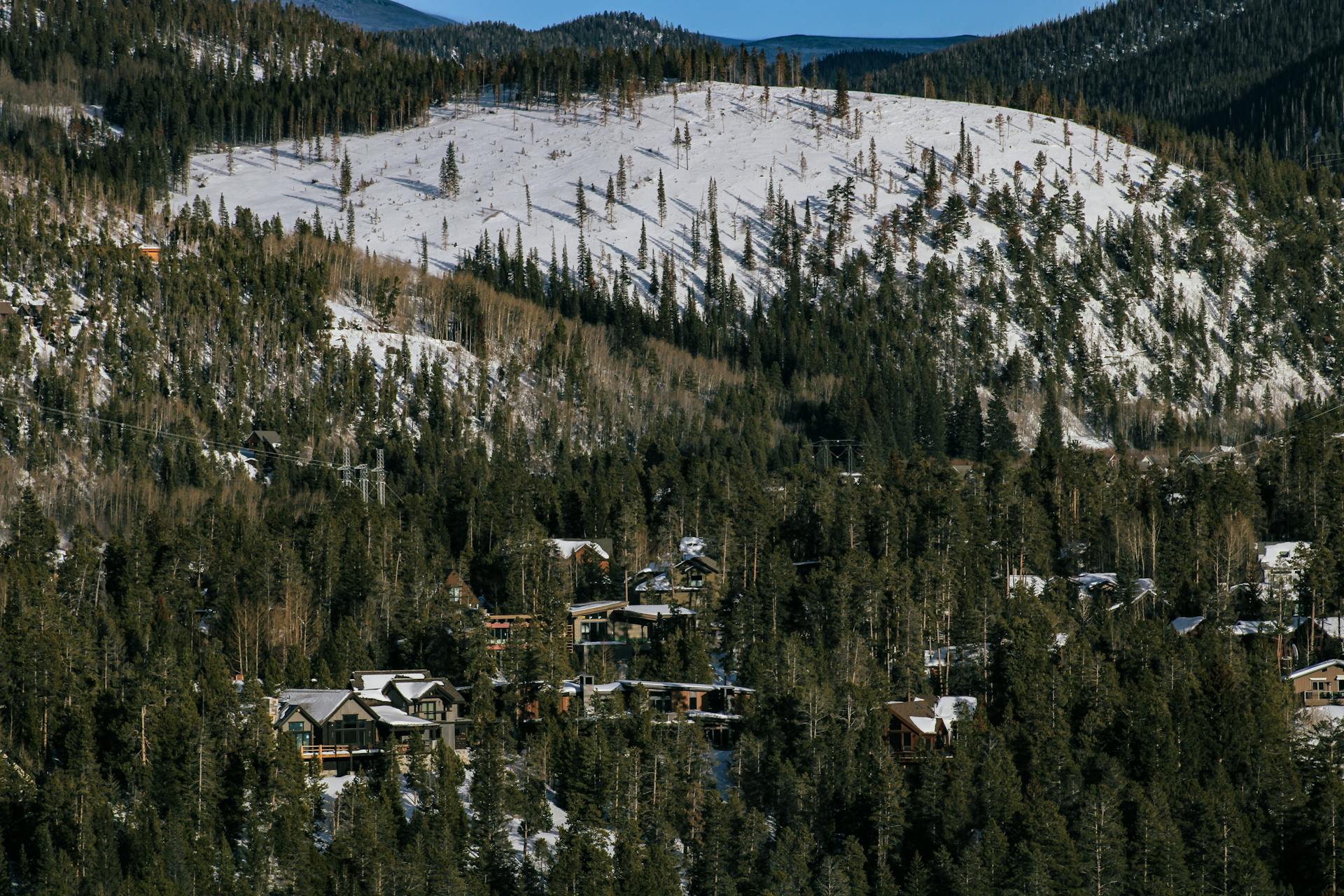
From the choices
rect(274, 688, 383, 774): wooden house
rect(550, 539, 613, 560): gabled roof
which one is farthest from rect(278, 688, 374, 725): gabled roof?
rect(550, 539, 613, 560): gabled roof

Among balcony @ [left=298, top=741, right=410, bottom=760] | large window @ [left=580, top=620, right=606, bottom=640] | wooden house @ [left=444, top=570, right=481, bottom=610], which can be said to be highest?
wooden house @ [left=444, top=570, right=481, bottom=610]

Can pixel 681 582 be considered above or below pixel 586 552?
below

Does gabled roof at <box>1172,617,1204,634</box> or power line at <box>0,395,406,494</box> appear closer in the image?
gabled roof at <box>1172,617,1204,634</box>

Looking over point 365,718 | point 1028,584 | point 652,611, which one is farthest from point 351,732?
point 1028,584

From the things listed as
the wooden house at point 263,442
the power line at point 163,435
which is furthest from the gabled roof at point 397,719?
the wooden house at point 263,442

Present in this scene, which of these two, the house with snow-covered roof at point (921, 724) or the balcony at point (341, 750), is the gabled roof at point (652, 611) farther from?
the balcony at point (341, 750)

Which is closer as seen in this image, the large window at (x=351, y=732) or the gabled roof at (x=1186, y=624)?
the large window at (x=351, y=732)

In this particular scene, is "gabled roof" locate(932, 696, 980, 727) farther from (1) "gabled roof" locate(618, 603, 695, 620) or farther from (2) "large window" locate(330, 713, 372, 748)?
(2) "large window" locate(330, 713, 372, 748)

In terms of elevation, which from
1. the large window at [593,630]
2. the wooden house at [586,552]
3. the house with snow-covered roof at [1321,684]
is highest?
the wooden house at [586,552]

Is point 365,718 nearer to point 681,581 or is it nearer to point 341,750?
point 341,750

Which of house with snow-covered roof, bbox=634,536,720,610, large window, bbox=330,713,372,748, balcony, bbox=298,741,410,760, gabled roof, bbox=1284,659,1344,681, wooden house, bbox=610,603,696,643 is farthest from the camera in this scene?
house with snow-covered roof, bbox=634,536,720,610

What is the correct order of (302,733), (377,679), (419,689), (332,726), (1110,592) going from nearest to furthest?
(302,733)
(332,726)
(419,689)
(377,679)
(1110,592)

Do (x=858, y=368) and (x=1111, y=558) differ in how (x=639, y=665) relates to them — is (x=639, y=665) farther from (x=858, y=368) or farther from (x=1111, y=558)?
(x=858, y=368)
